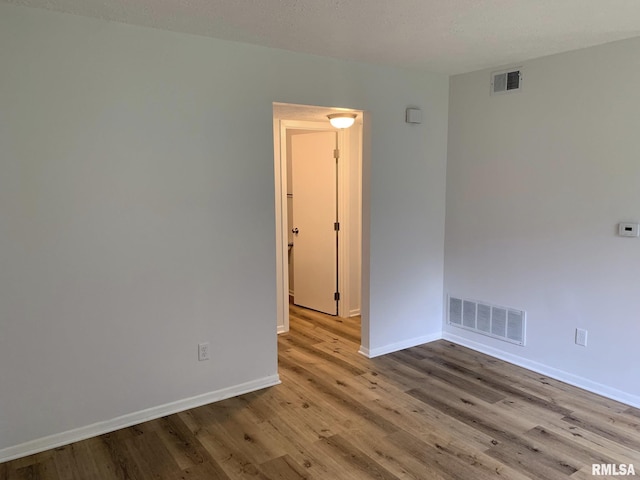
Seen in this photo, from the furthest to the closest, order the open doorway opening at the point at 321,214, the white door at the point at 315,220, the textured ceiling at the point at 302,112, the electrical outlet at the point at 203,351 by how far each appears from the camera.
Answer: the white door at the point at 315,220, the open doorway opening at the point at 321,214, the textured ceiling at the point at 302,112, the electrical outlet at the point at 203,351

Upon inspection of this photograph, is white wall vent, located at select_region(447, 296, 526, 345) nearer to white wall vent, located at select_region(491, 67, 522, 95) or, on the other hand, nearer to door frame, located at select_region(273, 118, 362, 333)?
door frame, located at select_region(273, 118, 362, 333)

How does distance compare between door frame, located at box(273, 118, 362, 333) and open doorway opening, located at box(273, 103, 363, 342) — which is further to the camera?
open doorway opening, located at box(273, 103, 363, 342)

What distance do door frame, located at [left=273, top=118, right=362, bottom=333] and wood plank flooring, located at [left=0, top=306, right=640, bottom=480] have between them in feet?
3.57

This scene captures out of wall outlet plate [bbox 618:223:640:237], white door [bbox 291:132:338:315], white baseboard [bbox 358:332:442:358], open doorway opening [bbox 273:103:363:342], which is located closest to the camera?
wall outlet plate [bbox 618:223:640:237]

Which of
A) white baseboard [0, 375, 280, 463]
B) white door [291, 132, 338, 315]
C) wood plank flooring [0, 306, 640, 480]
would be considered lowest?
wood plank flooring [0, 306, 640, 480]

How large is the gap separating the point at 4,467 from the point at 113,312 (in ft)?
3.10

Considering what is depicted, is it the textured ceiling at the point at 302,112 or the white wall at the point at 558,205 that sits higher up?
the textured ceiling at the point at 302,112

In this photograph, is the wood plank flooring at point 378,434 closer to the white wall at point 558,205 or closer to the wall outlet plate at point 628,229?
the white wall at point 558,205

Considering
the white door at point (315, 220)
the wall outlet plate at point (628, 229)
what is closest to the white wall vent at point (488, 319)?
the wall outlet plate at point (628, 229)

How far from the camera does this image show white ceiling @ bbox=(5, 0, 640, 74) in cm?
235

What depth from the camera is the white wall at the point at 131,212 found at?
2477 mm

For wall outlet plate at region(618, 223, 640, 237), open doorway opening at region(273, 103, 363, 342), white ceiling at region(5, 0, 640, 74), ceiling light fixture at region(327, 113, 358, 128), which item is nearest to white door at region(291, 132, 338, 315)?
open doorway opening at region(273, 103, 363, 342)

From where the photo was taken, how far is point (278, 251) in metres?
4.59

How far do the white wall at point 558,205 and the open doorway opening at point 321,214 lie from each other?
116cm
